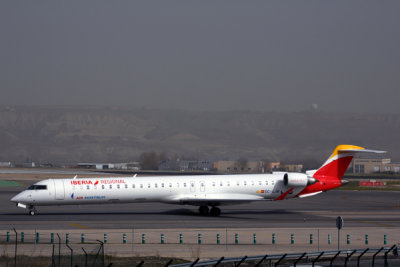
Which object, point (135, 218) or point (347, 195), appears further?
point (347, 195)

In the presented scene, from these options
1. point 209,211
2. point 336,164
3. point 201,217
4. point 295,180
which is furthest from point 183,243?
point 336,164

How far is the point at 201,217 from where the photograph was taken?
1721 inches

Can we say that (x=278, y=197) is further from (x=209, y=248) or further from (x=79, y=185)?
(x=209, y=248)

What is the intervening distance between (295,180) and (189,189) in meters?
7.39

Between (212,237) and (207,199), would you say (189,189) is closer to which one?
(207,199)

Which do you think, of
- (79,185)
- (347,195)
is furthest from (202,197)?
(347,195)

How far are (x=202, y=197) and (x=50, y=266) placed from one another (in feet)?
78.4

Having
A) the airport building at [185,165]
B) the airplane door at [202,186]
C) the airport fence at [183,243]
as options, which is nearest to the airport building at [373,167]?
the airport building at [185,165]

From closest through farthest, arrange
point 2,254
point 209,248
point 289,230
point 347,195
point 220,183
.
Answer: point 2,254 → point 209,248 → point 289,230 → point 220,183 → point 347,195

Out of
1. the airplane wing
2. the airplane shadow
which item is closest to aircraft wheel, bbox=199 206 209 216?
the airplane shadow

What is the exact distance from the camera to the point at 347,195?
6994 cm

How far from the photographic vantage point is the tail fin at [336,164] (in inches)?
1890

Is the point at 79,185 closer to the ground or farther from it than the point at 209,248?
farther from it

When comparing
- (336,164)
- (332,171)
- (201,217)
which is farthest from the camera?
(336,164)
